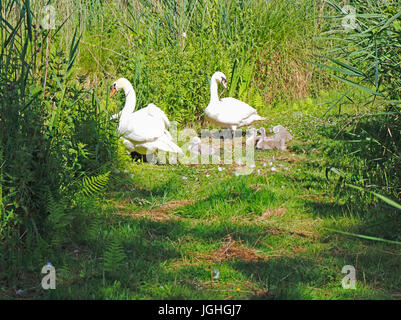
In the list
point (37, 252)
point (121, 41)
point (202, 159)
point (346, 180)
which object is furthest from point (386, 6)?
point (121, 41)

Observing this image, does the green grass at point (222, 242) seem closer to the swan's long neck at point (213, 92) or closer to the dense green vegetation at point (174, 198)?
the dense green vegetation at point (174, 198)

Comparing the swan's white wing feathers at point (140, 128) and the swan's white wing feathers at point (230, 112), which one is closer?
the swan's white wing feathers at point (140, 128)

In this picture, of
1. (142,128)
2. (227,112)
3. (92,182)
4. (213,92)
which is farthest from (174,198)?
(213,92)

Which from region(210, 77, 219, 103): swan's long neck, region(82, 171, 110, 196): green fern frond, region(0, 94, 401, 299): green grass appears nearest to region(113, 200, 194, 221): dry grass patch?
region(0, 94, 401, 299): green grass

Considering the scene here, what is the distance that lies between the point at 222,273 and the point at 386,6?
8.80 feet

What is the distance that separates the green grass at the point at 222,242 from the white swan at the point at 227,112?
5.56 feet

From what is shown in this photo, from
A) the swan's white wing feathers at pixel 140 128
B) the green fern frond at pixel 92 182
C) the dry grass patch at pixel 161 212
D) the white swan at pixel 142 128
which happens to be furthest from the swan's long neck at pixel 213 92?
the green fern frond at pixel 92 182

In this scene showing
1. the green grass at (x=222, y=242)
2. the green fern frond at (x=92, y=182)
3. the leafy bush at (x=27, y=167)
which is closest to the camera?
the green grass at (x=222, y=242)

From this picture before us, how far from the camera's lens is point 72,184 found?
3990mm

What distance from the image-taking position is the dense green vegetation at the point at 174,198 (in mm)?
3174

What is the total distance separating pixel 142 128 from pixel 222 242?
2368mm

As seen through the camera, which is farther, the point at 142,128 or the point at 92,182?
the point at 142,128

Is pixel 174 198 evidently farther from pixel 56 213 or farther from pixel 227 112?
pixel 227 112

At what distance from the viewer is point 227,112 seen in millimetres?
7211
